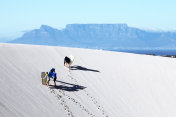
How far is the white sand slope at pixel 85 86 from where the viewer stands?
47.0 feet

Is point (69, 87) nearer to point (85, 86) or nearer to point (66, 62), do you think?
point (85, 86)

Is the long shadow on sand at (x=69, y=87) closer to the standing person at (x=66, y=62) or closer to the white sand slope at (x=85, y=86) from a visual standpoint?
the white sand slope at (x=85, y=86)

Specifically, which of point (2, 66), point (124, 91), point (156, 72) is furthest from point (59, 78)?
point (156, 72)

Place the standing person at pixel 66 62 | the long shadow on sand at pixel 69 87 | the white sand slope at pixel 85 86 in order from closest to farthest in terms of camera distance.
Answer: the white sand slope at pixel 85 86
the long shadow on sand at pixel 69 87
the standing person at pixel 66 62

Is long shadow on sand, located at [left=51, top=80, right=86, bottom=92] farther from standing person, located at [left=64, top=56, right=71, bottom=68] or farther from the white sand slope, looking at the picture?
standing person, located at [left=64, top=56, right=71, bottom=68]

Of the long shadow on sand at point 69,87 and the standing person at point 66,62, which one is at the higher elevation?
the standing person at point 66,62

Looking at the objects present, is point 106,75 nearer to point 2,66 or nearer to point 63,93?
point 63,93

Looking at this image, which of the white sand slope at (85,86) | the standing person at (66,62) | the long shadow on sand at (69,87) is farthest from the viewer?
the standing person at (66,62)

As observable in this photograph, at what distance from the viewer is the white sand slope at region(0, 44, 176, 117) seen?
1432cm

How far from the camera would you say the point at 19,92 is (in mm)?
14492

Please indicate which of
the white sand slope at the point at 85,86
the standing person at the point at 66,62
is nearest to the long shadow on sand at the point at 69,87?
the white sand slope at the point at 85,86

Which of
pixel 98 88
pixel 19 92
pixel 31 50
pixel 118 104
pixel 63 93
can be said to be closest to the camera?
pixel 19 92

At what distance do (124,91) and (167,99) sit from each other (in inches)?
143

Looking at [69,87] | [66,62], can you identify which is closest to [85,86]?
[69,87]
